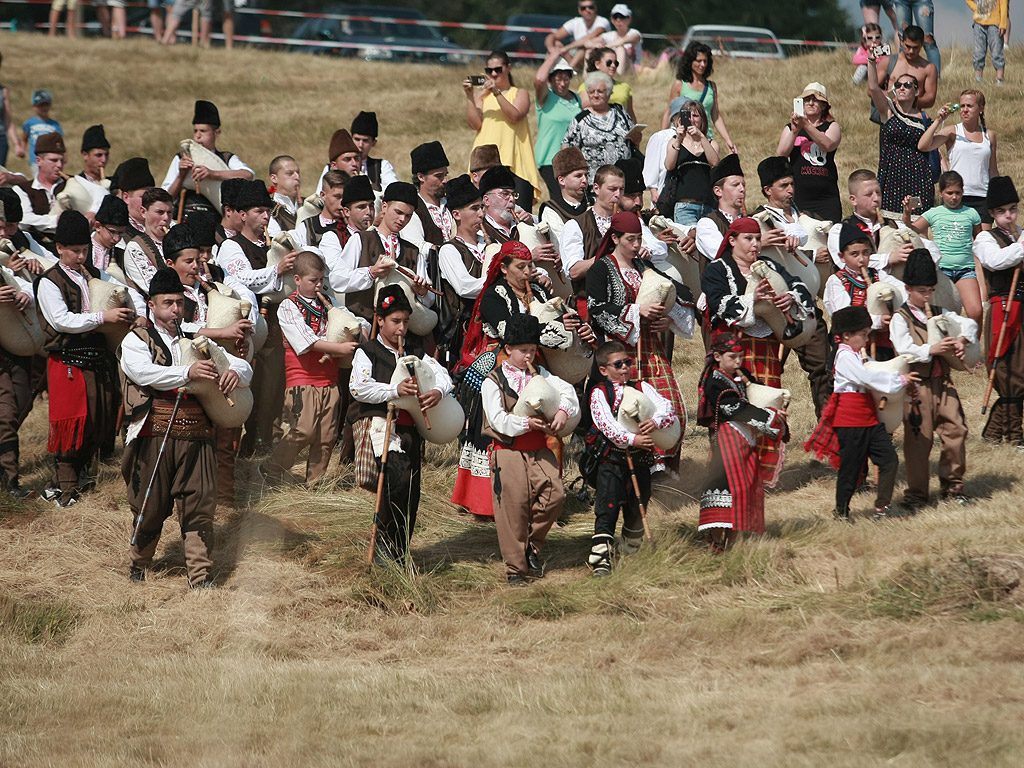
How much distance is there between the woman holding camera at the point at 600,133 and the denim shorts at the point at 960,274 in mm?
2822

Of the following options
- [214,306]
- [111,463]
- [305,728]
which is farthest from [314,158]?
[305,728]

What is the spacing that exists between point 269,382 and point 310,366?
749 millimetres

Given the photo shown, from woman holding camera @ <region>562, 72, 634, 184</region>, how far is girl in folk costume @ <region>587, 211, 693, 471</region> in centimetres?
277

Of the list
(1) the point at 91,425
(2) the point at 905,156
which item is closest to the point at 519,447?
(1) the point at 91,425

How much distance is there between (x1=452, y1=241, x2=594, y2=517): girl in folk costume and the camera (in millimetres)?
7777

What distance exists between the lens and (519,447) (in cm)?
719

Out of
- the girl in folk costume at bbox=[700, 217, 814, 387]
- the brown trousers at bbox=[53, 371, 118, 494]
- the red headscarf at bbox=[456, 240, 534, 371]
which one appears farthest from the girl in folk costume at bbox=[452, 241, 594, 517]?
the brown trousers at bbox=[53, 371, 118, 494]

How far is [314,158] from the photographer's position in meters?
18.2

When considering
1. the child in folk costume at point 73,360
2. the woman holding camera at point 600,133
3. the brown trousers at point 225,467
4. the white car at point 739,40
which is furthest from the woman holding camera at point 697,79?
the white car at point 739,40

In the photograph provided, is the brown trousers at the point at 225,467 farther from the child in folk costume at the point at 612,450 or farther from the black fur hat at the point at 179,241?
the child in folk costume at the point at 612,450

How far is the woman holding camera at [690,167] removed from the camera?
10.5 meters

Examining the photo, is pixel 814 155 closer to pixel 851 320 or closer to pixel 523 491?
pixel 851 320

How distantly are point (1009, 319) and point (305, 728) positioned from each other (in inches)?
233

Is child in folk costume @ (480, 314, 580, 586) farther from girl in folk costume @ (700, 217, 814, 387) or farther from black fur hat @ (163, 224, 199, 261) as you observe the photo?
black fur hat @ (163, 224, 199, 261)
